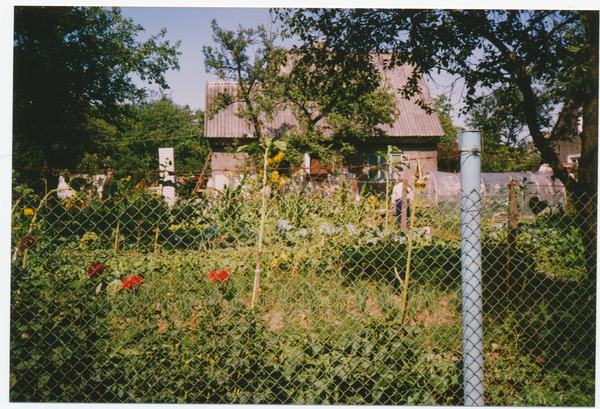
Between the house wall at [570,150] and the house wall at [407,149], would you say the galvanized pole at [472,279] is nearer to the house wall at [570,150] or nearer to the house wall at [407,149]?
the house wall at [407,149]

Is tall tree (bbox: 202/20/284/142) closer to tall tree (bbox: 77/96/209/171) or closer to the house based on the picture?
the house

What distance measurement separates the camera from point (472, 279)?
84.6 inches

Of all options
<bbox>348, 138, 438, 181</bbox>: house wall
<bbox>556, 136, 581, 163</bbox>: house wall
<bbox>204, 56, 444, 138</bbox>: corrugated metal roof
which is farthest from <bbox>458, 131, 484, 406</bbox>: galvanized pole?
<bbox>556, 136, 581, 163</bbox>: house wall

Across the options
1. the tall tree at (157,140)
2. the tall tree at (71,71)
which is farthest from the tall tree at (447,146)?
the tall tree at (157,140)

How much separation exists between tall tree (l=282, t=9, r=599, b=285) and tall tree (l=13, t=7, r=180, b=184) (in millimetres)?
8150

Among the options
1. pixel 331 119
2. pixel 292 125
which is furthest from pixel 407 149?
pixel 292 125

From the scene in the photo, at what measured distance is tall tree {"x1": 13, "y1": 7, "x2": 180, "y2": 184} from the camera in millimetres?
10234

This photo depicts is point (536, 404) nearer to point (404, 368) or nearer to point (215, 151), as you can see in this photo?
point (404, 368)

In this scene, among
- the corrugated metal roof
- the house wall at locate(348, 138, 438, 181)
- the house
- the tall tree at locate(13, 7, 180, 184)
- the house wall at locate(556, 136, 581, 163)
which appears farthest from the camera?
the house wall at locate(556, 136, 581, 163)

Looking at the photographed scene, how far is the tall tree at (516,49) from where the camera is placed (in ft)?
9.26

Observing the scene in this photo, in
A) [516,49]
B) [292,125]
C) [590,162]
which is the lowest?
[590,162]

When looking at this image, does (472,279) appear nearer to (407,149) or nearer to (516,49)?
(516,49)

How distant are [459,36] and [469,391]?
3.73m

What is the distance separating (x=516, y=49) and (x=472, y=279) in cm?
286
